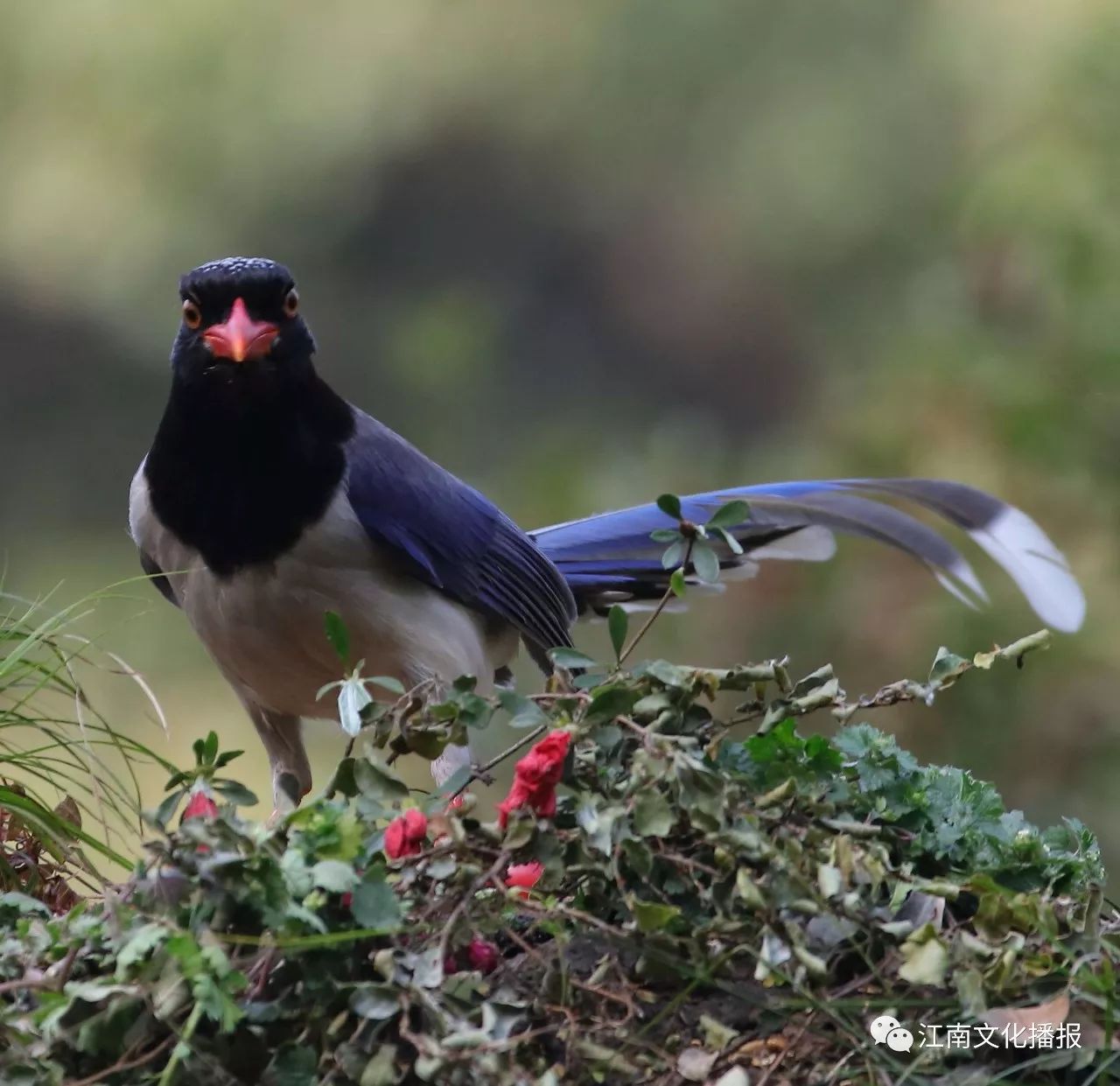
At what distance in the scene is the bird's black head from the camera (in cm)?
229

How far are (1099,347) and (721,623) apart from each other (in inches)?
48.7

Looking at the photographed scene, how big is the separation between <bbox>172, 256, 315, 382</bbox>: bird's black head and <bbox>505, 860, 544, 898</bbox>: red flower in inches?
41.4

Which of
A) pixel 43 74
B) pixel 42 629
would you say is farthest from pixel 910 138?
pixel 42 629

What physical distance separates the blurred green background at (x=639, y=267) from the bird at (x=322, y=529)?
1306 mm

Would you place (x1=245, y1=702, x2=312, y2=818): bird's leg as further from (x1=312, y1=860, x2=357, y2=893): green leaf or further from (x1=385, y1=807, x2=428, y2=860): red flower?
(x1=312, y1=860, x2=357, y2=893): green leaf

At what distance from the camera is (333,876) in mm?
1259

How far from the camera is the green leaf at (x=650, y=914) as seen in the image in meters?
1.27

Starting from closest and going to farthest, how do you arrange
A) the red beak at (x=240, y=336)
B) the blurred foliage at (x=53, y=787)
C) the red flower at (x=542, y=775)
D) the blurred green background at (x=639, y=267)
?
1. the red flower at (x=542, y=775)
2. the blurred foliage at (x=53, y=787)
3. the red beak at (x=240, y=336)
4. the blurred green background at (x=639, y=267)

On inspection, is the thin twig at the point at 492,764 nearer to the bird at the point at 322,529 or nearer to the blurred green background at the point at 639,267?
the bird at the point at 322,529

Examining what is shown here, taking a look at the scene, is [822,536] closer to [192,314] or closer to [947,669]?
[192,314]

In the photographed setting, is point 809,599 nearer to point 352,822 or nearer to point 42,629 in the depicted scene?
point 42,629

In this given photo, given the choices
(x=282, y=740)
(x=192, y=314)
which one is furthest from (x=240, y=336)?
(x=282, y=740)

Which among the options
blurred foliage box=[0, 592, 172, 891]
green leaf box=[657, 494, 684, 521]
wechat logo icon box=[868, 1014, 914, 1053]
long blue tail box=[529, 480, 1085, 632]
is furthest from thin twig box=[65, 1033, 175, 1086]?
long blue tail box=[529, 480, 1085, 632]

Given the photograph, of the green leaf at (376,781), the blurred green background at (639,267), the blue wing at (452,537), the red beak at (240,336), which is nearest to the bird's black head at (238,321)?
the red beak at (240,336)
